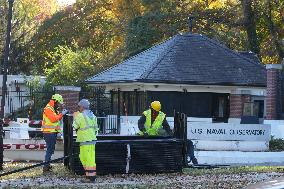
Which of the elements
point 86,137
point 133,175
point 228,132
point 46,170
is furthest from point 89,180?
point 228,132

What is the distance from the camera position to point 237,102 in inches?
1288

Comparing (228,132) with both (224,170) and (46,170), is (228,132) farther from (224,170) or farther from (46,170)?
(46,170)

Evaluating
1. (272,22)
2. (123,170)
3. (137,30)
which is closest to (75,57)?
(137,30)

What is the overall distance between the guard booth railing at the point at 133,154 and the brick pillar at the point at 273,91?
1594cm

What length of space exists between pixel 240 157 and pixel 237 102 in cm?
788

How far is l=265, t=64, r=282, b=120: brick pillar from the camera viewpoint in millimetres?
31031

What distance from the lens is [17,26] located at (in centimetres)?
5384

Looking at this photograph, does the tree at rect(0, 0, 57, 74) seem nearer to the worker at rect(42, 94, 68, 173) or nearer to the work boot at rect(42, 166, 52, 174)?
the worker at rect(42, 94, 68, 173)

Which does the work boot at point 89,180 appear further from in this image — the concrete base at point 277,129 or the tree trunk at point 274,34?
the tree trunk at point 274,34

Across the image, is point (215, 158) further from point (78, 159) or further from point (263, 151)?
point (78, 159)

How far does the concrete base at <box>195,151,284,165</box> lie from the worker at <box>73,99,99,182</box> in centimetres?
1085

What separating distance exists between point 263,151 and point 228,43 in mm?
16763

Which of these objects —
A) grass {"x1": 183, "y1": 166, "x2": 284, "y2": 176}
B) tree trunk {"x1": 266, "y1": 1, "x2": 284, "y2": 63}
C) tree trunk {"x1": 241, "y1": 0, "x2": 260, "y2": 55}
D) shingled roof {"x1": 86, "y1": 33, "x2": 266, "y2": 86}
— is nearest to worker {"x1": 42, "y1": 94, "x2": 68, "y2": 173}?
grass {"x1": 183, "y1": 166, "x2": 284, "y2": 176}

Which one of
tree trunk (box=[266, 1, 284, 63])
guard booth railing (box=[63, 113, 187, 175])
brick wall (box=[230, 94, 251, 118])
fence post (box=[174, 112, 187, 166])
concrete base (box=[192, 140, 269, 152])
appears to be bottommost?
concrete base (box=[192, 140, 269, 152])
